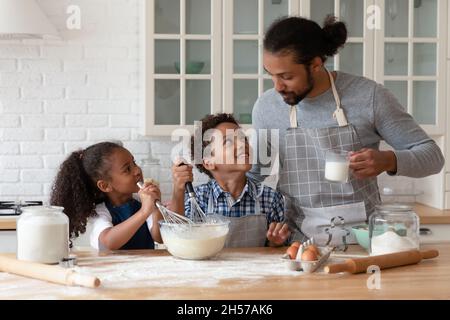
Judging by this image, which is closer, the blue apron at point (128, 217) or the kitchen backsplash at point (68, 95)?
the blue apron at point (128, 217)

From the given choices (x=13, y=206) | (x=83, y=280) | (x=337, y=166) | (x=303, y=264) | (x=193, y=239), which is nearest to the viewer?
(x=83, y=280)

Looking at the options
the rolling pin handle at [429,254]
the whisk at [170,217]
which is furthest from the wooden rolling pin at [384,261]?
the whisk at [170,217]

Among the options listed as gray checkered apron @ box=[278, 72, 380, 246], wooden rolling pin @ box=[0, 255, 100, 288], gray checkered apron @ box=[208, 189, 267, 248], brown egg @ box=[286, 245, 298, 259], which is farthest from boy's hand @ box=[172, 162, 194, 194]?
wooden rolling pin @ box=[0, 255, 100, 288]

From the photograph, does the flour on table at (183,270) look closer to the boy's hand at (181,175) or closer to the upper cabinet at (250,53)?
the boy's hand at (181,175)

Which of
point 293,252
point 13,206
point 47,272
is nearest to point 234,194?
point 293,252

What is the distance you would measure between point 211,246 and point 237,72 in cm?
215

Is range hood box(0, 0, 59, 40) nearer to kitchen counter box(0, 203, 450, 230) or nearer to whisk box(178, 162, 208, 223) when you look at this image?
kitchen counter box(0, 203, 450, 230)

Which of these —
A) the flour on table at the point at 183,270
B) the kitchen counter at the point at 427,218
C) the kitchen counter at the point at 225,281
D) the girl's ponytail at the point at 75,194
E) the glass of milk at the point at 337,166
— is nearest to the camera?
the kitchen counter at the point at 225,281

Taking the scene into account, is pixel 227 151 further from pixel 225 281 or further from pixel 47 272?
pixel 47 272

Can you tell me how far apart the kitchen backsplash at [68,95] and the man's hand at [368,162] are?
204 centimetres

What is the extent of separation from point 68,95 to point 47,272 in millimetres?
2617

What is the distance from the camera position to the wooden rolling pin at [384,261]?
2.02m

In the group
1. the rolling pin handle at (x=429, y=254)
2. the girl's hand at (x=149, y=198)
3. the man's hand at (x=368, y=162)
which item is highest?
the man's hand at (x=368, y=162)

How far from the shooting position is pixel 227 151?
273 cm
